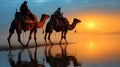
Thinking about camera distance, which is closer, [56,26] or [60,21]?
[56,26]

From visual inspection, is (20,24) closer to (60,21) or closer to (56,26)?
(56,26)

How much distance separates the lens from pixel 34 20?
25312 millimetres

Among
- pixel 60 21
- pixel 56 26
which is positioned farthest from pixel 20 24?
pixel 60 21

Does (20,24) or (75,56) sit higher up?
(20,24)

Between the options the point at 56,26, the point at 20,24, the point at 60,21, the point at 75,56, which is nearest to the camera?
the point at 75,56

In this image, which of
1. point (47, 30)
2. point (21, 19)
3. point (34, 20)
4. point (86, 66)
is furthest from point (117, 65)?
point (47, 30)

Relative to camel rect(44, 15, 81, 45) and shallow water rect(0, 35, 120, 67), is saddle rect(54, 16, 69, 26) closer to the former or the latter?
camel rect(44, 15, 81, 45)

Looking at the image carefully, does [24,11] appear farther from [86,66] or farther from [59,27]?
[86,66]

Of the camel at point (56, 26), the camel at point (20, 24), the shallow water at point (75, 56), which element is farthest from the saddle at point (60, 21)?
the shallow water at point (75, 56)

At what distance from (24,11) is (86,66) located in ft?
38.5

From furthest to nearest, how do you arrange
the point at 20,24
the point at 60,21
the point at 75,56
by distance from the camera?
the point at 60,21 < the point at 20,24 < the point at 75,56

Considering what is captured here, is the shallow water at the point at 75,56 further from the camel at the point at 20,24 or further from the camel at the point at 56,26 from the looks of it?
the camel at the point at 56,26

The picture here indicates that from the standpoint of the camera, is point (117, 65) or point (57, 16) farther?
point (57, 16)

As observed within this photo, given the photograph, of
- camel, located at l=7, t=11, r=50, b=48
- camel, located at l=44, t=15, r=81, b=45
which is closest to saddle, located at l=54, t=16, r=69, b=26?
camel, located at l=44, t=15, r=81, b=45
